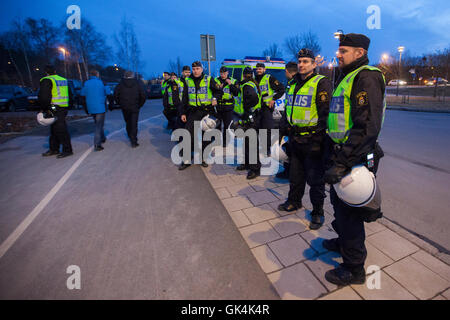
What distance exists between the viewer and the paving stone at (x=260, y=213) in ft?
10.3

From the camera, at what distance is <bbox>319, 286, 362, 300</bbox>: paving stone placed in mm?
1949

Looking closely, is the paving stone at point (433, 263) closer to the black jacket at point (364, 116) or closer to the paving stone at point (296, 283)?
the paving stone at point (296, 283)

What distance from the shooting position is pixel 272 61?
29.2 feet

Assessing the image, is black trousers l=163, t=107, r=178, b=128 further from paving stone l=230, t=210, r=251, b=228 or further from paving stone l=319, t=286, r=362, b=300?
paving stone l=319, t=286, r=362, b=300

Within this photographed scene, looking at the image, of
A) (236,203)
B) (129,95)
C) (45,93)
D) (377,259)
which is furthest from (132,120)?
(377,259)

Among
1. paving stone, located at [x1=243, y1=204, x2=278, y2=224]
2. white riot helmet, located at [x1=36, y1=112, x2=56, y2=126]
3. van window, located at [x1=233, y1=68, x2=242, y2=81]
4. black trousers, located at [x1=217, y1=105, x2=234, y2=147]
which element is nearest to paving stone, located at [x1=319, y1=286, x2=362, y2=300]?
paving stone, located at [x1=243, y1=204, x2=278, y2=224]

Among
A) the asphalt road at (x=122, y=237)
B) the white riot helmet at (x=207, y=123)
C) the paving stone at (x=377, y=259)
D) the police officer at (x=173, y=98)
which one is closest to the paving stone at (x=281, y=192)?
the asphalt road at (x=122, y=237)

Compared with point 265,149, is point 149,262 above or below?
below

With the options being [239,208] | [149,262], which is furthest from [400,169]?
[149,262]

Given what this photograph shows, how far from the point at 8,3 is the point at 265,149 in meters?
46.7

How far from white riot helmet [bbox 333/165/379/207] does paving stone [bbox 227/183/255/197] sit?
2178 mm

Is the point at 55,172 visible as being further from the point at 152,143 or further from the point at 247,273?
the point at 247,273

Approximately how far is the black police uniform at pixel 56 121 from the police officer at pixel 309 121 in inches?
218

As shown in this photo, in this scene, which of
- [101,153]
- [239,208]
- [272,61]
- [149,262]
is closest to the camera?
[149,262]
